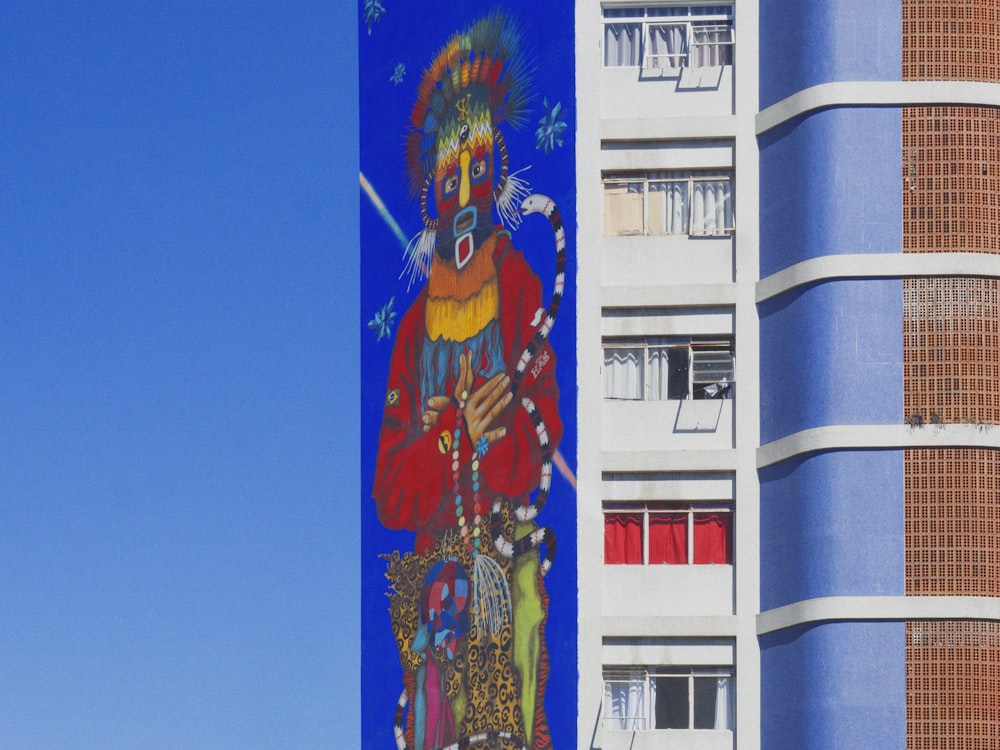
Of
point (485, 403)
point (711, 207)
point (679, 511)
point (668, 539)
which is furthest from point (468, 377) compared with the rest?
point (711, 207)

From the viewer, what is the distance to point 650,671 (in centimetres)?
5019

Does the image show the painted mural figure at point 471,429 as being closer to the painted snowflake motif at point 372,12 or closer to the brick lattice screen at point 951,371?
the painted snowflake motif at point 372,12

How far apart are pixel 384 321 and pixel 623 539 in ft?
30.2

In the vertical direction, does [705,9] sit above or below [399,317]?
above

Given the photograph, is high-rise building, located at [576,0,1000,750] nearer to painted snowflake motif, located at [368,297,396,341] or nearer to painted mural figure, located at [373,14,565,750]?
painted mural figure, located at [373,14,565,750]

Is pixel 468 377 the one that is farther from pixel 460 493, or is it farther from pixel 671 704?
pixel 671 704

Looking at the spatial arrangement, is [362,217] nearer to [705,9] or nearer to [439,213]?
[439,213]

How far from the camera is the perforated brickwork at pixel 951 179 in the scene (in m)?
49.3

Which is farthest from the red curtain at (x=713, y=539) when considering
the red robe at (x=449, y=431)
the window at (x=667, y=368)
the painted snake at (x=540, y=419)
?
the red robe at (x=449, y=431)

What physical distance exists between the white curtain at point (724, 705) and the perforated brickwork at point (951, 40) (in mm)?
13417

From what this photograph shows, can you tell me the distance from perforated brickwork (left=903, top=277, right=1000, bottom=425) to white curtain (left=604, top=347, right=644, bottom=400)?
247 inches

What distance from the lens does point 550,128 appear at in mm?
53656

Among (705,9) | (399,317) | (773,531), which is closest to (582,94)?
(705,9)

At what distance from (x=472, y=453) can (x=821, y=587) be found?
31.1ft
